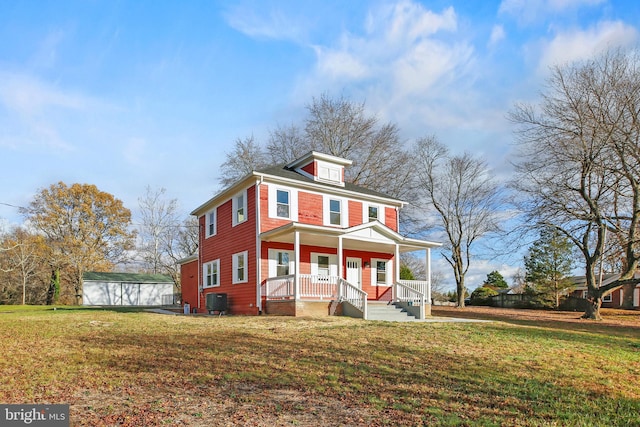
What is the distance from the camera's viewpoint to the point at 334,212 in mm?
21703

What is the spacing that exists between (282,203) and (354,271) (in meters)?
4.70

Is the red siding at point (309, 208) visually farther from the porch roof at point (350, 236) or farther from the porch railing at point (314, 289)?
the porch railing at point (314, 289)

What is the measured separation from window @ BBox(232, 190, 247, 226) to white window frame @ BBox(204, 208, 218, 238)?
7.87ft

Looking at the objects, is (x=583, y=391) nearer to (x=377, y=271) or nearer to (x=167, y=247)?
(x=377, y=271)

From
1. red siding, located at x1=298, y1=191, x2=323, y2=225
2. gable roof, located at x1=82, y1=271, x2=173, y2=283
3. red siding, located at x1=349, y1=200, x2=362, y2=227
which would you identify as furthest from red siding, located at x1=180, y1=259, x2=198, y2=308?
gable roof, located at x1=82, y1=271, x2=173, y2=283

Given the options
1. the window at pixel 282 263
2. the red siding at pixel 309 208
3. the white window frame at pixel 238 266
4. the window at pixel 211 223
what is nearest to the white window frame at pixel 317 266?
the window at pixel 282 263

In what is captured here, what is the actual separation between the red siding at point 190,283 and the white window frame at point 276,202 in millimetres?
8078

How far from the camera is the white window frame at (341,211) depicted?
21316mm

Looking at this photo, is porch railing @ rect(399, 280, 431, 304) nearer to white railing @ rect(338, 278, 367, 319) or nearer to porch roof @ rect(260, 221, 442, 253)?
porch roof @ rect(260, 221, 442, 253)

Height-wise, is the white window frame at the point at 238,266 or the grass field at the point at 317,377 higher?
the white window frame at the point at 238,266

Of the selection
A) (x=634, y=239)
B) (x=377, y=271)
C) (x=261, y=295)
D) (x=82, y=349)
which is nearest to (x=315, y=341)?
(x=82, y=349)

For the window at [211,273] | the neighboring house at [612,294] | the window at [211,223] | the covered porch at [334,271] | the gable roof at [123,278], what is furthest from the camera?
the neighboring house at [612,294]

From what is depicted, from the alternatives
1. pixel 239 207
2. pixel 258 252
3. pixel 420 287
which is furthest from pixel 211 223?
pixel 420 287

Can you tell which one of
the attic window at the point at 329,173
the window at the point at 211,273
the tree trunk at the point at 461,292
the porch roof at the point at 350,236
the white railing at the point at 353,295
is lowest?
the tree trunk at the point at 461,292
